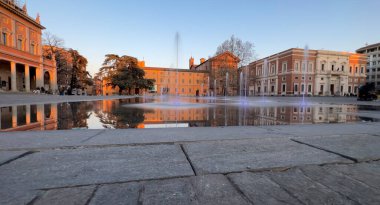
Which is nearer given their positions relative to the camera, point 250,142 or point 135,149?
point 135,149

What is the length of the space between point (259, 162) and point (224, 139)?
1.00m

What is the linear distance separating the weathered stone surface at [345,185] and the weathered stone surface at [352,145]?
2.54ft

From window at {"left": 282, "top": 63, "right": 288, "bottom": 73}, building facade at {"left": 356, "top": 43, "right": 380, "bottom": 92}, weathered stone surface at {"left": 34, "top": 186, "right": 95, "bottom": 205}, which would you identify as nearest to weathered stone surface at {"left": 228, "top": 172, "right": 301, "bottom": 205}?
weathered stone surface at {"left": 34, "top": 186, "right": 95, "bottom": 205}

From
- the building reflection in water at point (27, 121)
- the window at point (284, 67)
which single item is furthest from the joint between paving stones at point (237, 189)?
the window at point (284, 67)

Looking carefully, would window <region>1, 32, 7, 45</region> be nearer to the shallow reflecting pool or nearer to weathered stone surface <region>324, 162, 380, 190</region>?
the shallow reflecting pool

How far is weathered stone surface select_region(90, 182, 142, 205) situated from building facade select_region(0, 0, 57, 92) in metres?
28.2

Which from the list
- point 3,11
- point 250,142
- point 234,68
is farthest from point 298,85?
point 3,11

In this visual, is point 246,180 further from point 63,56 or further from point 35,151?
point 63,56

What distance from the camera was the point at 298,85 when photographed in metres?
49.5

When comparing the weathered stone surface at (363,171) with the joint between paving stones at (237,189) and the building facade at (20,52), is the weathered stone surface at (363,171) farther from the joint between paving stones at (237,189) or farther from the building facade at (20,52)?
the building facade at (20,52)

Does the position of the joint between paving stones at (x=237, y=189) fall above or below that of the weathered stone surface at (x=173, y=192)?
below

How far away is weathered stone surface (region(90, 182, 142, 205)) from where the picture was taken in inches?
52.9

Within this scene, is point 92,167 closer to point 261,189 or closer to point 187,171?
point 187,171

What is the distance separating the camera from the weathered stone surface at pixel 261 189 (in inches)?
55.2
